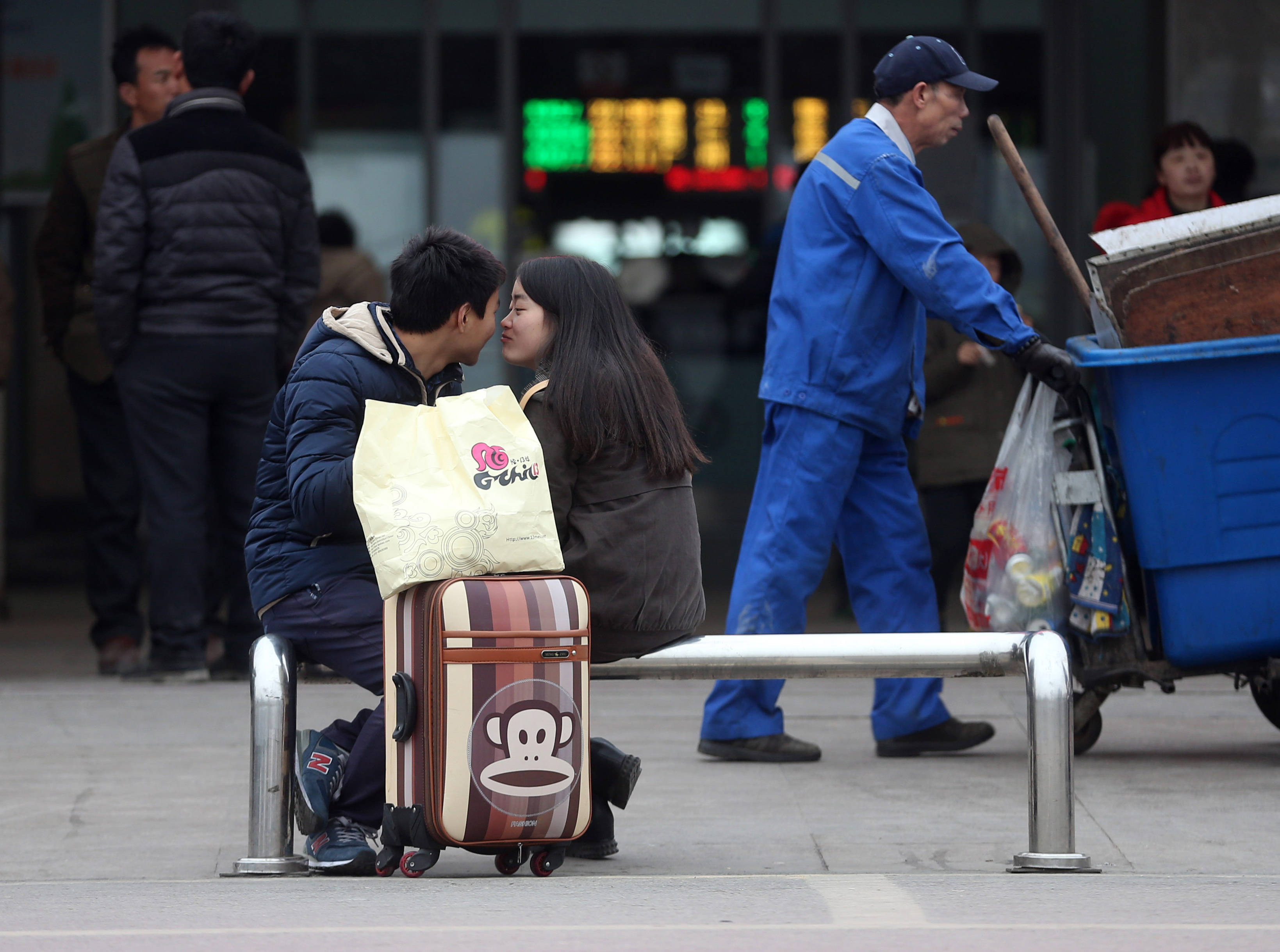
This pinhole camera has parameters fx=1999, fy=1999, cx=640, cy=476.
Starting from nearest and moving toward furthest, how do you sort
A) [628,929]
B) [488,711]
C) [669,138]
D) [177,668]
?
[628,929], [488,711], [177,668], [669,138]

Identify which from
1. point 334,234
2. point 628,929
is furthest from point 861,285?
point 334,234

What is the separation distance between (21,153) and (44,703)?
14.5 feet

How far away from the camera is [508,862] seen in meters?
4.05

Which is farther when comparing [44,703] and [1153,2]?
[1153,2]

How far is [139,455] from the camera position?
6828 millimetres

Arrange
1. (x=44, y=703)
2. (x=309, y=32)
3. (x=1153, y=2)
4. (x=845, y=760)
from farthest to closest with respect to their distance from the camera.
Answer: (x=309, y=32) < (x=1153, y=2) < (x=44, y=703) < (x=845, y=760)

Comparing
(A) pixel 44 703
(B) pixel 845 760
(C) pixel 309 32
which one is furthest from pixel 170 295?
(C) pixel 309 32

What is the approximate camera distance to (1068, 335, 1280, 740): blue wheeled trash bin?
5160 millimetres

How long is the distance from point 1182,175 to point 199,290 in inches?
131

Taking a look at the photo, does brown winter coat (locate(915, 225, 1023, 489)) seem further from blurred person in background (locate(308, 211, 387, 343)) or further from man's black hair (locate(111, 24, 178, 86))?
man's black hair (locate(111, 24, 178, 86))

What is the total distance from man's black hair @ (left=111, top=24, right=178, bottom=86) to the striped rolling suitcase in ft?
13.2

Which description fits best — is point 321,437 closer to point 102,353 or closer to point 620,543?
point 620,543

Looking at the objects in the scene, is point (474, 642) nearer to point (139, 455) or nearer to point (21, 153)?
point (139, 455)

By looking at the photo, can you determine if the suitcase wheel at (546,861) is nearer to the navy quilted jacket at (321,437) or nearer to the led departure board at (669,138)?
the navy quilted jacket at (321,437)
